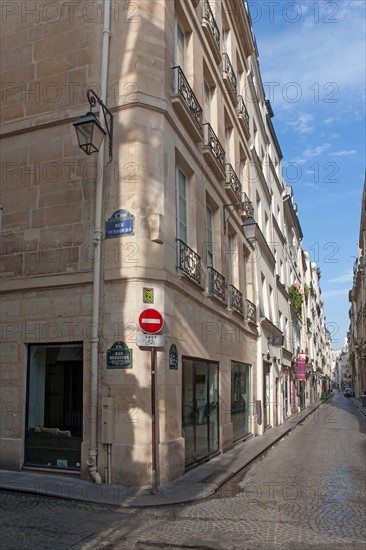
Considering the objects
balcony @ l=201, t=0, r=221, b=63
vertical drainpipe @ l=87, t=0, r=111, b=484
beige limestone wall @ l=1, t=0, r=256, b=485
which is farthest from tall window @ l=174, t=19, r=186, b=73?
vertical drainpipe @ l=87, t=0, r=111, b=484

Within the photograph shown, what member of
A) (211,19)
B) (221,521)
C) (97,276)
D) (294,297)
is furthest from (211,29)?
(294,297)

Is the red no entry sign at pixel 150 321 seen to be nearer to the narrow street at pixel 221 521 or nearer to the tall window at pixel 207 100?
the narrow street at pixel 221 521

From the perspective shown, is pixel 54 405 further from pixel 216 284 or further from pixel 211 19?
pixel 211 19

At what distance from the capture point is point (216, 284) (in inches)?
475

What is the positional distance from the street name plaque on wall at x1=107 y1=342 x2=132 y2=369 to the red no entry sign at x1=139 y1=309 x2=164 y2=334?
17.5 inches

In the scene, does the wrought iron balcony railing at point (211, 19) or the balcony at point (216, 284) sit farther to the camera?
the wrought iron balcony railing at point (211, 19)

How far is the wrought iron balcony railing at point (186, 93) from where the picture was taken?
9656 millimetres

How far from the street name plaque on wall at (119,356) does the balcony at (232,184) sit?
696cm

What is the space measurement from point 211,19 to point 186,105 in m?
4.56

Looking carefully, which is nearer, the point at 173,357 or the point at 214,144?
the point at 173,357

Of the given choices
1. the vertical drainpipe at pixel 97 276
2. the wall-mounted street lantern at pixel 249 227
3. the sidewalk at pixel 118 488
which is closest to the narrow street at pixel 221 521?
the sidewalk at pixel 118 488

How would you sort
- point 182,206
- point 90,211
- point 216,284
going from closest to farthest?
point 90,211, point 182,206, point 216,284

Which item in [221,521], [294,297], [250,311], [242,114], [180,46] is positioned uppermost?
[242,114]

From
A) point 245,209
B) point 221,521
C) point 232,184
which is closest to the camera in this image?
point 221,521
